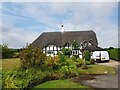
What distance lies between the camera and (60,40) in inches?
1811

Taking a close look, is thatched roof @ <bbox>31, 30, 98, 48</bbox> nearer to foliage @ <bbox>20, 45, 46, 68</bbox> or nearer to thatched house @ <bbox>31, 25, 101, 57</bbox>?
thatched house @ <bbox>31, 25, 101, 57</bbox>

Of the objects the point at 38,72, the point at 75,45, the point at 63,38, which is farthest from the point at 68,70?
the point at 63,38

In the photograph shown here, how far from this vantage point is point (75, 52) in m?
41.8

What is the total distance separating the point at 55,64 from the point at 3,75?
25.5ft

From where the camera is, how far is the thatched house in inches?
1753

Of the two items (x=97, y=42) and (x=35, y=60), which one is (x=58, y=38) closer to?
(x=97, y=42)

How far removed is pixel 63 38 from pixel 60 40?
1074mm

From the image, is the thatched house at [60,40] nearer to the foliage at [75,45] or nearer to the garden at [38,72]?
the foliage at [75,45]

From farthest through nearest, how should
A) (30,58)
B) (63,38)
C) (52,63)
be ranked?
(63,38)
(52,63)
(30,58)

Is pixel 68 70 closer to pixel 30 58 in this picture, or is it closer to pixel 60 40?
pixel 30 58

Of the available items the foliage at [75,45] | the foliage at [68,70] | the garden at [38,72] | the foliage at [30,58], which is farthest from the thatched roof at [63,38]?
the foliage at [30,58]

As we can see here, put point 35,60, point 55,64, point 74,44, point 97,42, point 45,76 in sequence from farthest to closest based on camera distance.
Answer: point 97,42 → point 74,44 → point 55,64 → point 35,60 → point 45,76

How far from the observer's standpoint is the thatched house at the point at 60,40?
44531 mm

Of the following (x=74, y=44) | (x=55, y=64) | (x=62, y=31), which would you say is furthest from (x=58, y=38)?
(x=55, y=64)
